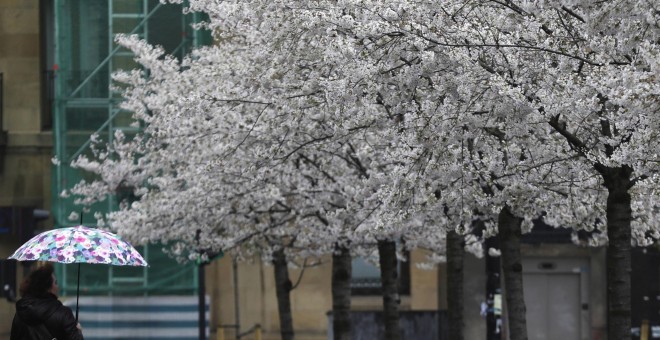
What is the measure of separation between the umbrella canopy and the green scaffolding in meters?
13.9

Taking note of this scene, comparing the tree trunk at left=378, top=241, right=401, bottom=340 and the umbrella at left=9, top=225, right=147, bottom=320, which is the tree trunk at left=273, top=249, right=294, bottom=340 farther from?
the umbrella at left=9, top=225, right=147, bottom=320

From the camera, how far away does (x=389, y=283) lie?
1984 cm

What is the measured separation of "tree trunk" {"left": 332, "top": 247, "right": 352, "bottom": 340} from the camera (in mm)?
20203

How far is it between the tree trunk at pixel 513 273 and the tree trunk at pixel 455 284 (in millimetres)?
2235

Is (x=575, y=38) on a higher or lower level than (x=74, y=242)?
higher

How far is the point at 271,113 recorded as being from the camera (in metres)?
15.9

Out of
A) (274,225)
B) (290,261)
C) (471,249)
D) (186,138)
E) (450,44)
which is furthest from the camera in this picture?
(290,261)

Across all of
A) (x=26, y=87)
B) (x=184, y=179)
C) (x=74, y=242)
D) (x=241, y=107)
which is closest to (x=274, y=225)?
(x=184, y=179)

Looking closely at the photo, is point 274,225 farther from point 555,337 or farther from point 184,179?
point 555,337

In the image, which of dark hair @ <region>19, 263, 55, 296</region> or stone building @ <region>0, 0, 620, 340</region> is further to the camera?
stone building @ <region>0, 0, 620, 340</region>

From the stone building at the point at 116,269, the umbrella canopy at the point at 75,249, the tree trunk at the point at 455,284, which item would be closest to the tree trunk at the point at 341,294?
the tree trunk at the point at 455,284

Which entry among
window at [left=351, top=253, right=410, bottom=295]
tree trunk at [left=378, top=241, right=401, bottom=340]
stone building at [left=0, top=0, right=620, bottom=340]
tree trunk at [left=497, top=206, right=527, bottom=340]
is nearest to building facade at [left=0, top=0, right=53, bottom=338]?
stone building at [left=0, top=0, right=620, bottom=340]

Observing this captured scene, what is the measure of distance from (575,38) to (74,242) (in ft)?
15.3

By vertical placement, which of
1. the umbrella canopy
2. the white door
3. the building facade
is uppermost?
the building facade
